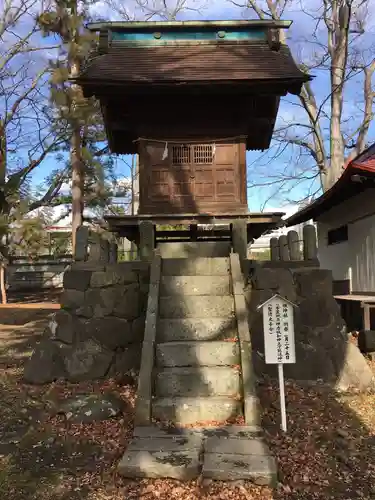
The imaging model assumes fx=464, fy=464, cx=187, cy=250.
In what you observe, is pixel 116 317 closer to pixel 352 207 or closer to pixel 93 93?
pixel 93 93

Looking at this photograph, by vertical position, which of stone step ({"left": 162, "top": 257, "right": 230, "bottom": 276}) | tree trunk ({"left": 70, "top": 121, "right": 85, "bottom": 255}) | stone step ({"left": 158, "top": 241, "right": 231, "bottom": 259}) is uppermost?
tree trunk ({"left": 70, "top": 121, "right": 85, "bottom": 255})

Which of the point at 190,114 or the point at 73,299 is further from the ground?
the point at 190,114

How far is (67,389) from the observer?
658cm

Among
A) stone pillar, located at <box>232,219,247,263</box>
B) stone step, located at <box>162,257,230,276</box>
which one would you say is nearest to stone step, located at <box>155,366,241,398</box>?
stone step, located at <box>162,257,230,276</box>

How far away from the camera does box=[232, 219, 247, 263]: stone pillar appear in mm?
8594

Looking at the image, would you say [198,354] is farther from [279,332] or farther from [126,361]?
[126,361]

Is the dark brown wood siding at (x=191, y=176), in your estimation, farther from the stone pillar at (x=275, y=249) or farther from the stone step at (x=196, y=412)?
the stone step at (x=196, y=412)

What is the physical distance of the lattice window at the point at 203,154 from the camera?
959 cm

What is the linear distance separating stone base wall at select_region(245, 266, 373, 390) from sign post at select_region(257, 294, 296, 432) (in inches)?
67.9

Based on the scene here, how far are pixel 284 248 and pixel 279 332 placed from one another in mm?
2738

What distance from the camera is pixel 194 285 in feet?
22.8

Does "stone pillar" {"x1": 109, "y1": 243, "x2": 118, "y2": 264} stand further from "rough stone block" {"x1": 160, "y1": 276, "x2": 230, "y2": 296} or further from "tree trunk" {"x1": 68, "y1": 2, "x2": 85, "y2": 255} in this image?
"tree trunk" {"x1": 68, "y1": 2, "x2": 85, "y2": 255}

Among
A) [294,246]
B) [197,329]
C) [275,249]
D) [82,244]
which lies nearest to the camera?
[197,329]

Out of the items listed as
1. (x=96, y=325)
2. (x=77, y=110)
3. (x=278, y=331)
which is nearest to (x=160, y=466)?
(x=278, y=331)
